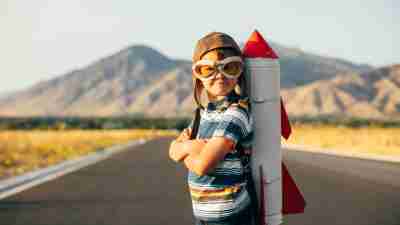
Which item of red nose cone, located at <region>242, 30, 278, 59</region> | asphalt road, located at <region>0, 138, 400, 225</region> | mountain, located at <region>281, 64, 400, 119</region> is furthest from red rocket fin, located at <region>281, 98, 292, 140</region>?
A: mountain, located at <region>281, 64, 400, 119</region>

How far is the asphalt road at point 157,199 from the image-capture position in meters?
9.25

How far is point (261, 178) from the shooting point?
3285 mm

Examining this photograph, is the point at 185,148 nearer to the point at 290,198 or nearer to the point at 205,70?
the point at 205,70

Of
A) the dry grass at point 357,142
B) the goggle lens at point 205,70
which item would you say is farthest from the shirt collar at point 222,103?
the dry grass at point 357,142

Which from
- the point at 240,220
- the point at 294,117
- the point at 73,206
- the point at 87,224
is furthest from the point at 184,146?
the point at 294,117

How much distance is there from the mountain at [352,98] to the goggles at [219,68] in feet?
561

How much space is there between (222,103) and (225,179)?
1.24 ft

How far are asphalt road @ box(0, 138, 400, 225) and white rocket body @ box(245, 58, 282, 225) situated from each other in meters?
5.63

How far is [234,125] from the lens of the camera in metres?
3.10

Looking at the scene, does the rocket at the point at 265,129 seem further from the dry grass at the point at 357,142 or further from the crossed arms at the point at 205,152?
the dry grass at the point at 357,142

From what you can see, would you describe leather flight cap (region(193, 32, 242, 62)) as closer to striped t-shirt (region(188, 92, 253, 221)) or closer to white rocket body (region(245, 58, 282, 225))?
white rocket body (region(245, 58, 282, 225))

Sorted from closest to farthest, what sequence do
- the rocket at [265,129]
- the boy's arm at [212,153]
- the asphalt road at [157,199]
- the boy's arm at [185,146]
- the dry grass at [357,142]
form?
the boy's arm at [212,153] → the boy's arm at [185,146] → the rocket at [265,129] → the asphalt road at [157,199] → the dry grass at [357,142]

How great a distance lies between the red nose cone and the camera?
3.33 meters

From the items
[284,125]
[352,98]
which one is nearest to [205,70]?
[284,125]
